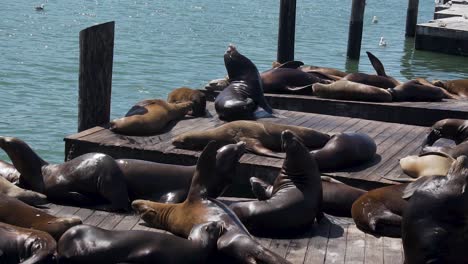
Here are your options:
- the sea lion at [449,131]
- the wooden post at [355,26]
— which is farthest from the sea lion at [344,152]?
the wooden post at [355,26]

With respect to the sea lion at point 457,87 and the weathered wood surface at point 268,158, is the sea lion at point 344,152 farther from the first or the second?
the sea lion at point 457,87

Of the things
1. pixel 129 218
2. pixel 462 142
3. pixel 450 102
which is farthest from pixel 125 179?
pixel 450 102

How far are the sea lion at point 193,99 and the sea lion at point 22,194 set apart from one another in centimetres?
332

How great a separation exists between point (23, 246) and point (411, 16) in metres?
21.6

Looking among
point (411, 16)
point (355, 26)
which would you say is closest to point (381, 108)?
point (355, 26)

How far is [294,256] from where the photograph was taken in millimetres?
5254

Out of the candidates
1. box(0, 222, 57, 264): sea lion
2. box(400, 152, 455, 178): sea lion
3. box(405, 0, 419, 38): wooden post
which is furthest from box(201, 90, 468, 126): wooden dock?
box(405, 0, 419, 38): wooden post

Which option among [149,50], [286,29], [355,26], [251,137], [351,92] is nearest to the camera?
[251,137]

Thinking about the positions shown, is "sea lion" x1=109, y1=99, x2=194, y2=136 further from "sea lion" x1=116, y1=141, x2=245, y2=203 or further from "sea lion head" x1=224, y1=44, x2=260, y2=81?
"sea lion" x1=116, y1=141, x2=245, y2=203

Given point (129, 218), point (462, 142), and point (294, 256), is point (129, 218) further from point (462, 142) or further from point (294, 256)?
point (462, 142)

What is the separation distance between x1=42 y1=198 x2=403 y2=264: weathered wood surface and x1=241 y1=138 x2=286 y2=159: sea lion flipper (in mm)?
1396

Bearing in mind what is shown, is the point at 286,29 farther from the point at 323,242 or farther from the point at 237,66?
the point at 323,242

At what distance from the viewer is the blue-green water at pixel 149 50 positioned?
557 inches

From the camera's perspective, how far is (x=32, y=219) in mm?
5363
